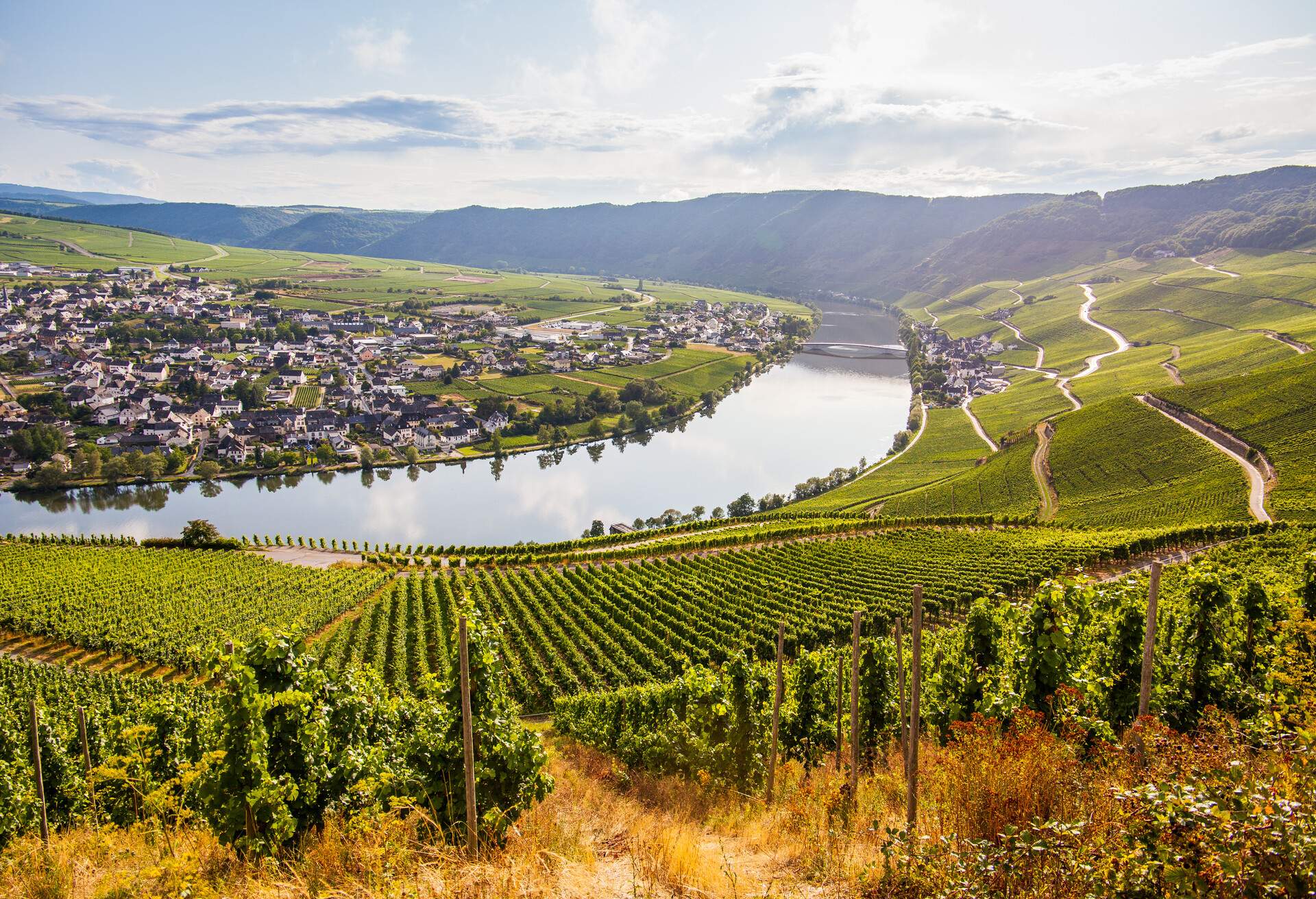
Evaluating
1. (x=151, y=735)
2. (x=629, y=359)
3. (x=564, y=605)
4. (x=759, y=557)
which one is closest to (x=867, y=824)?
(x=151, y=735)

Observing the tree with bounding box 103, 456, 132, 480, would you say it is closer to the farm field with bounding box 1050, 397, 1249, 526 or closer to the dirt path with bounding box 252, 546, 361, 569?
the dirt path with bounding box 252, 546, 361, 569

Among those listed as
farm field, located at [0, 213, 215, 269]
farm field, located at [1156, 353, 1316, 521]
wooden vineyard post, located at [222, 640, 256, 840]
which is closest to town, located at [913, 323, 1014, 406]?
farm field, located at [1156, 353, 1316, 521]

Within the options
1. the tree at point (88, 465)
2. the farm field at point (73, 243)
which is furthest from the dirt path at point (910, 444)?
the farm field at point (73, 243)

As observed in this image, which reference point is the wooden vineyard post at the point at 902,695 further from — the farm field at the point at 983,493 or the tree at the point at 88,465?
the tree at the point at 88,465

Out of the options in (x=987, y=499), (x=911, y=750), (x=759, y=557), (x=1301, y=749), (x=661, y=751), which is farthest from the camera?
(x=987, y=499)

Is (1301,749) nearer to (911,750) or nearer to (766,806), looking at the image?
(911,750)

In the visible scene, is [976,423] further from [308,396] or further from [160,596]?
[308,396]
